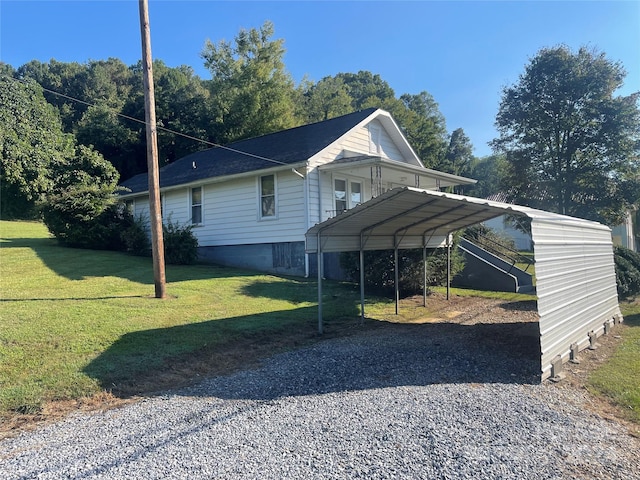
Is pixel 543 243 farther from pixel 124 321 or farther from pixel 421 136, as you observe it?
pixel 421 136

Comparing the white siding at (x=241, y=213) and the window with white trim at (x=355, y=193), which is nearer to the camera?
the white siding at (x=241, y=213)

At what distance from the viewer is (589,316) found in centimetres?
802

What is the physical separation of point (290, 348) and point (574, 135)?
21457mm

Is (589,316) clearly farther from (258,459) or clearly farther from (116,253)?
(116,253)

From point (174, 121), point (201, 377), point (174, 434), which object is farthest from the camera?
point (174, 121)

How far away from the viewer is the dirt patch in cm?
476

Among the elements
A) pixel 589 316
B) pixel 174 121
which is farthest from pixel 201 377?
pixel 174 121

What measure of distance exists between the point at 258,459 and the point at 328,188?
1217 cm

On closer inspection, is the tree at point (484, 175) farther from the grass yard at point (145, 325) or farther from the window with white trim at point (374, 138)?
the grass yard at point (145, 325)

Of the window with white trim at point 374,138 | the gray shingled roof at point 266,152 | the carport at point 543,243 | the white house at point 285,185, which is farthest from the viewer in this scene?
the window with white trim at point 374,138

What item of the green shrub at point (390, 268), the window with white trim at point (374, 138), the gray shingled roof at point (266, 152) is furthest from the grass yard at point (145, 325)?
the window with white trim at point (374, 138)

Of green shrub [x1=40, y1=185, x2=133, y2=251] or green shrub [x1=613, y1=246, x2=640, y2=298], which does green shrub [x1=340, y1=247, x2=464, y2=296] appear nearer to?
green shrub [x1=613, y1=246, x2=640, y2=298]

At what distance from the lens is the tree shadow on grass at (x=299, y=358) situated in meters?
5.50

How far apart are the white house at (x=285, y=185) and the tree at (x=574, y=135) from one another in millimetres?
8443
